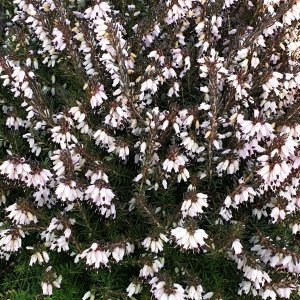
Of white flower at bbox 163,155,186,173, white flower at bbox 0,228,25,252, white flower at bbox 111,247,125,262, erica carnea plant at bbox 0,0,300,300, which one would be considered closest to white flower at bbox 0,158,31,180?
erica carnea plant at bbox 0,0,300,300

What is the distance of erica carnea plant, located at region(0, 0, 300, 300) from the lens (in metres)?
3.21

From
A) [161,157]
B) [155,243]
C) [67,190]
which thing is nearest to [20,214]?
[67,190]

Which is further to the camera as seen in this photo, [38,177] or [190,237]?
[38,177]

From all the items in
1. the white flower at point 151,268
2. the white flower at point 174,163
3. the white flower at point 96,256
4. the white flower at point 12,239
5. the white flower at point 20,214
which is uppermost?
the white flower at point 174,163

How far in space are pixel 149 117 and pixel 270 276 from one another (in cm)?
137

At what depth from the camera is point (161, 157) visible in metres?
3.61

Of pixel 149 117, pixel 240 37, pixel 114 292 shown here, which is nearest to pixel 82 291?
pixel 114 292

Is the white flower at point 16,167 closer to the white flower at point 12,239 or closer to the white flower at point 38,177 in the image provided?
the white flower at point 38,177

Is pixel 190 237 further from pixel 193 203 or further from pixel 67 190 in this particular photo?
pixel 67 190

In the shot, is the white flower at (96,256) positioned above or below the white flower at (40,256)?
below

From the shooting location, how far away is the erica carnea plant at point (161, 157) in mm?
3205

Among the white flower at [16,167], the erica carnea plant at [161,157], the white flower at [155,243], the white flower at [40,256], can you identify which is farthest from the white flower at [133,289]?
the white flower at [16,167]

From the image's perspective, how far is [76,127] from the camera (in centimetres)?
364

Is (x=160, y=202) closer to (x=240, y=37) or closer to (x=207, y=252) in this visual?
(x=207, y=252)
